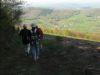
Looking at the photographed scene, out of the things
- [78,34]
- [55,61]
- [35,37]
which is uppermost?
[35,37]

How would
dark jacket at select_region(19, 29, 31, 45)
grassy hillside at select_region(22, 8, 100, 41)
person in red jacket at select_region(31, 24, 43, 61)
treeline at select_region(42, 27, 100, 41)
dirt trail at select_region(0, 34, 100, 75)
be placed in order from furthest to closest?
1. grassy hillside at select_region(22, 8, 100, 41)
2. treeline at select_region(42, 27, 100, 41)
3. dark jacket at select_region(19, 29, 31, 45)
4. person in red jacket at select_region(31, 24, 43, 61)
5. dirt trail at select_region(0, 34, 100, 75)

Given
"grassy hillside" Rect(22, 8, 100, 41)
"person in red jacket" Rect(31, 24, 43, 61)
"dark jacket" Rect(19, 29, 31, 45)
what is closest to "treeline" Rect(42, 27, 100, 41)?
"grassy hillside" Rect(22, 8, 100, 41)

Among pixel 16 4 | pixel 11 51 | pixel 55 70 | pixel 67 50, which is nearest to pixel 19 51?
pixel 11 51

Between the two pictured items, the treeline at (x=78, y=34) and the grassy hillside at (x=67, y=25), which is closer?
the treeline at (x=78, y=34)

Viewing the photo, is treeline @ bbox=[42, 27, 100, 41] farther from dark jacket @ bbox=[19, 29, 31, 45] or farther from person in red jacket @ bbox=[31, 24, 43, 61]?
person in red jacket @ bbox=[31, 24, 43, 61]

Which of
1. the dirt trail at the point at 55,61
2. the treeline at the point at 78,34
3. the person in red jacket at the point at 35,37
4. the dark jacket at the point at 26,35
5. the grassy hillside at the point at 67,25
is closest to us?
the dirt trail at the point at 55,61

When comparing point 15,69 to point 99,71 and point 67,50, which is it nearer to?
point 99,71

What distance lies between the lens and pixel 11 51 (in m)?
24.4

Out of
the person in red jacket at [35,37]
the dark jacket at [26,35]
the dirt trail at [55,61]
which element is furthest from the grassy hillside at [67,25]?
the person in red jacket at [35,37]

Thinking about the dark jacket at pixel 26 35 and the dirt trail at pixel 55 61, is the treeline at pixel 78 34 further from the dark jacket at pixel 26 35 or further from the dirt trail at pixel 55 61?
the dark jacket at pixel 26 35

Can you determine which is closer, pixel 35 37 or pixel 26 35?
pixel 35 37

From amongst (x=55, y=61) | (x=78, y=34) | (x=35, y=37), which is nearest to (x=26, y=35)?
(x=35, y=37)

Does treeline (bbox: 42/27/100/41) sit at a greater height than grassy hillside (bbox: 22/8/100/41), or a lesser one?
greater

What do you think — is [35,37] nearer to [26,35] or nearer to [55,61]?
[26,35]
